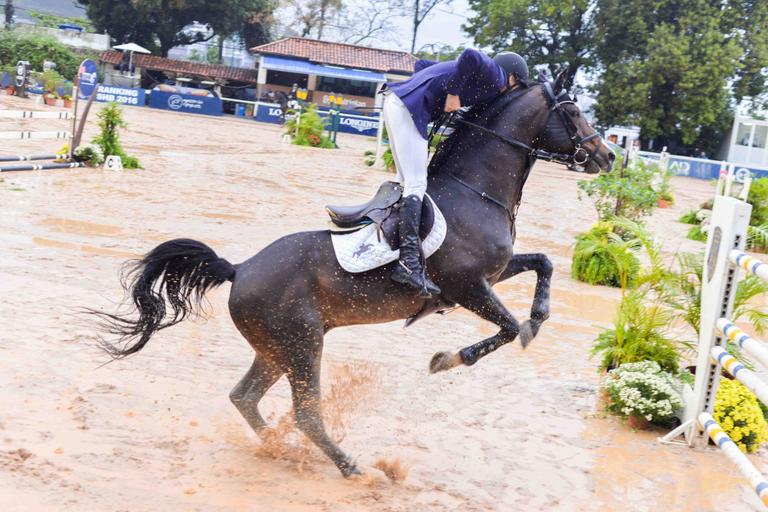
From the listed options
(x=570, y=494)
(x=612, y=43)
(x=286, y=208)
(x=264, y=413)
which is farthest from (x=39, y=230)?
(x=612, y=43)

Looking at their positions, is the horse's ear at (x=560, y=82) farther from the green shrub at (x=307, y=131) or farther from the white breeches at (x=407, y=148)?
the green shrub at (x=307, y=131)

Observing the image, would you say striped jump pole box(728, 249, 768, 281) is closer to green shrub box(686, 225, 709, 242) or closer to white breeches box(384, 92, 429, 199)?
white breeches box(384, 92, 429, 199)

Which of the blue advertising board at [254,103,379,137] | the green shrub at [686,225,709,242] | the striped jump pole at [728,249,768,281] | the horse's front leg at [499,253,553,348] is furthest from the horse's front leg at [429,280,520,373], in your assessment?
the blue advertising board at [254,103,379,137]

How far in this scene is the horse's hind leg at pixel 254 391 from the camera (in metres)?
4.77

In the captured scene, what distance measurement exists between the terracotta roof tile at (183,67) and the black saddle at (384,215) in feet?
152

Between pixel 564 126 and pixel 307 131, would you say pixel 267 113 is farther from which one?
pixel 564 126

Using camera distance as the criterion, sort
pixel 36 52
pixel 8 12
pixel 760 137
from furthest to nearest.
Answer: pixel 8 12 → pixel 36 52 → pixel 760 137

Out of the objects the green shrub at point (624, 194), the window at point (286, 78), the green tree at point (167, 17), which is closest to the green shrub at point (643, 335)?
the green shrub at point (624, 194)

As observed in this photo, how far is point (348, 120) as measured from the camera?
4041 cm

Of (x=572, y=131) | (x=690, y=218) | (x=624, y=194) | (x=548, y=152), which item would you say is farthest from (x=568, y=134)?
(x=690, y=218)

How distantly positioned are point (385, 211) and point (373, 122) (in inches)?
1432

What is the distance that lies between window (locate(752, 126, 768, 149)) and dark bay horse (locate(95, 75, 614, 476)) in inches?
1652

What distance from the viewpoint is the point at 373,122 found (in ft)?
133

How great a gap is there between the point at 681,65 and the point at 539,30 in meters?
8.36
